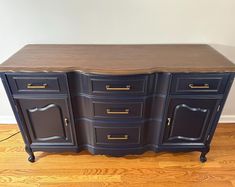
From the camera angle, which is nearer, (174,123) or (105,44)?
(174,123)

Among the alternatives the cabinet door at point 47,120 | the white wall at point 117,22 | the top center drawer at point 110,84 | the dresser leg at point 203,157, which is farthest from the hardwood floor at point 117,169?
the white wall at point 117,22

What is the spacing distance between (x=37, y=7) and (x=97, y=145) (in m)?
1.13

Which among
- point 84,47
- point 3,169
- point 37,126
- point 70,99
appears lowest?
point 3,169

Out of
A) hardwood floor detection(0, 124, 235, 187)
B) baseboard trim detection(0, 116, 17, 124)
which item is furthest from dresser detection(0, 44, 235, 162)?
baseboard trim detection(0, 116, 17, 124)

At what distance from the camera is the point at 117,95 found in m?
1.23

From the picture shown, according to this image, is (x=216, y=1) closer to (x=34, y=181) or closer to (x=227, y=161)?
(x=227, y=161)

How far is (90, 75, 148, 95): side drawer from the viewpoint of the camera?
3.81 ft

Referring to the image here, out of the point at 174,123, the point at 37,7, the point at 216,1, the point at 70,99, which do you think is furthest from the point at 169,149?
the point at 37,7

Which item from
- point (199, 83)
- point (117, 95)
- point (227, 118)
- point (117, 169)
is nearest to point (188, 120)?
point (199, 83)

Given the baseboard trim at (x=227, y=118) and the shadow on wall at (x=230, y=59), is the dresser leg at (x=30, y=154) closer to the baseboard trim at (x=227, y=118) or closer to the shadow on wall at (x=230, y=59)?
the shadow on wall at (x=230, y=59)

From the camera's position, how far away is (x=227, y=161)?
5.20ft

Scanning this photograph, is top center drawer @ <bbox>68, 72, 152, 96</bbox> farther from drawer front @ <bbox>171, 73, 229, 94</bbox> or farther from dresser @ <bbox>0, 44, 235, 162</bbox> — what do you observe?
drawer front @ <bbox>171, 73, 229, 94</bbox>

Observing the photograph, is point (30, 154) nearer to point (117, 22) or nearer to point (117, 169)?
point (117, 169)

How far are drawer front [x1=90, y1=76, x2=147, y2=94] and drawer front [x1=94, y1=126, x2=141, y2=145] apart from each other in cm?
30
